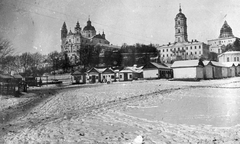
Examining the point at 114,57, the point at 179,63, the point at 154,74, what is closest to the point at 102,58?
the point at 114,57

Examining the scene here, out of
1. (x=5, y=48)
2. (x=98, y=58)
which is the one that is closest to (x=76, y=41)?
(x=98, y=58)

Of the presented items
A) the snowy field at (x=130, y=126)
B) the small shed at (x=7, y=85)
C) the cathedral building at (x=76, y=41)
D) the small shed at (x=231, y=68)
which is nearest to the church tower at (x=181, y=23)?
the snowy field at (x=130, y=126)

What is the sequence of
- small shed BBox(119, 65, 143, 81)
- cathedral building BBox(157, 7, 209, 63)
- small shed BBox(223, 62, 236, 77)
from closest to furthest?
small shed BBox(223, 62, 236, 77) → small shed BBox(119, 65, 143, 81) → cathedral building BBox(157, 7, 209, 63)

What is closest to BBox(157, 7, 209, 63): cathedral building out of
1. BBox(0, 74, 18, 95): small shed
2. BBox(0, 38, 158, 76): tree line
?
BBox(0, 38, 158, 76): tree line

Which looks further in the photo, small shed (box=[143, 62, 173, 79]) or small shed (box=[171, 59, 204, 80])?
small shed (box=[143, 62, 173, 79])

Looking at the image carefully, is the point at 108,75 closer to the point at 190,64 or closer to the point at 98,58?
the point at 190,64

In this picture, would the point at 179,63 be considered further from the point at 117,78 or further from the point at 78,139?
the point at 78,139

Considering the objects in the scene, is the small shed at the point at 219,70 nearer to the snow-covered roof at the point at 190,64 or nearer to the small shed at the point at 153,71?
the snow-covered roof at the point at 190,64

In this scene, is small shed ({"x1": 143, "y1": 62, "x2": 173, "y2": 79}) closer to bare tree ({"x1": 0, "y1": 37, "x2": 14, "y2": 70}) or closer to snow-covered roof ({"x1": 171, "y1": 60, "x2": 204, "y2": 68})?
snow-covered roof ({"x1": 171, "y1": 60, "x2": 204, "y2": 68})
